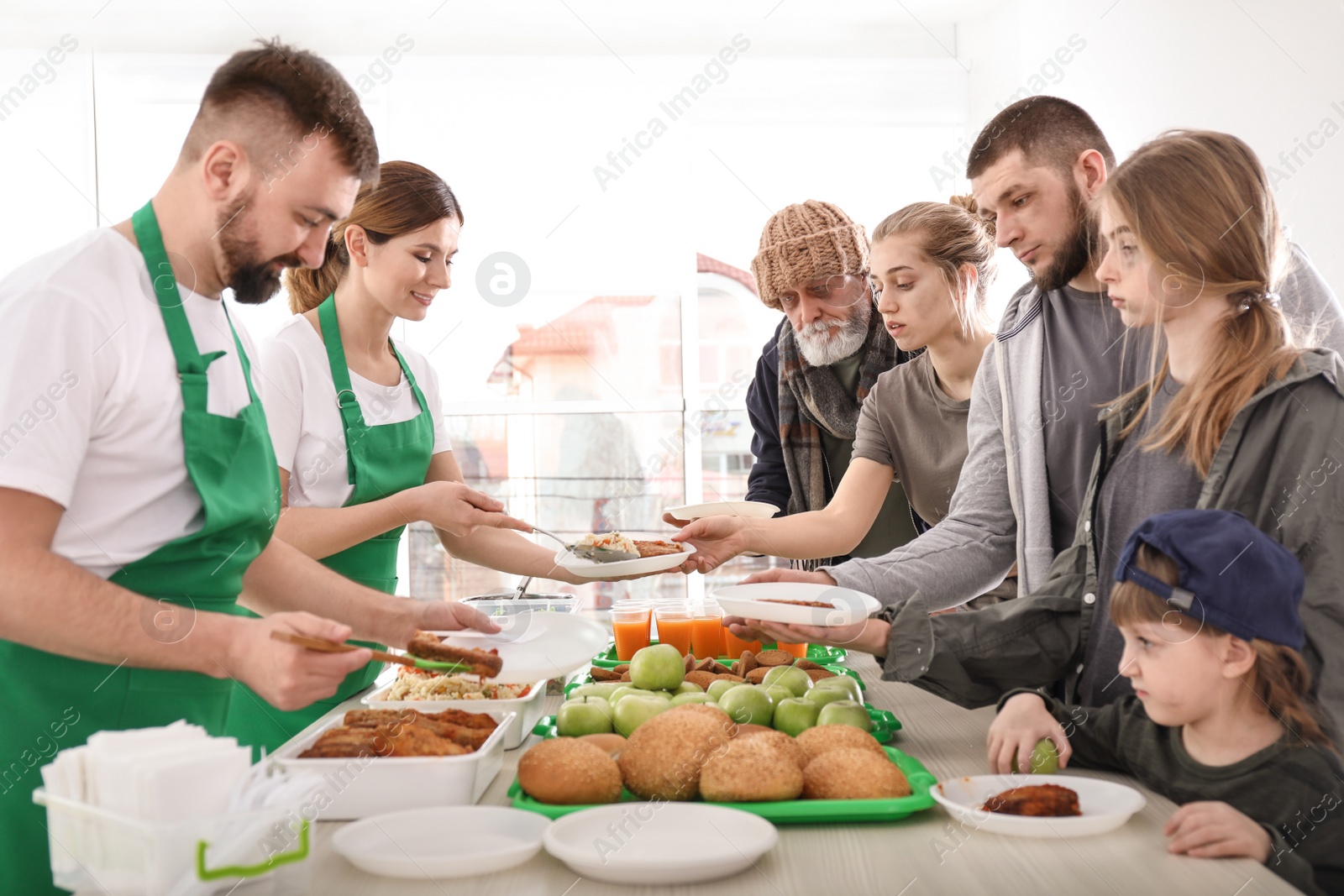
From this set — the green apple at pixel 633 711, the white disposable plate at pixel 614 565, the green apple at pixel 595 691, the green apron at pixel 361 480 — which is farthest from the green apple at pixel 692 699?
the green apron at pixel 361 480

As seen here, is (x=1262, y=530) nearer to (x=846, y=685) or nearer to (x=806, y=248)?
(x=846, y=685)

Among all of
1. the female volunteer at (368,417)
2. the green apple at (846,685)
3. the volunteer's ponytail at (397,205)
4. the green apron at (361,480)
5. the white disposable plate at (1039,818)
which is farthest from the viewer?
the volunteer's ponytail at (397,205)

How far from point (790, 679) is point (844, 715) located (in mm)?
171

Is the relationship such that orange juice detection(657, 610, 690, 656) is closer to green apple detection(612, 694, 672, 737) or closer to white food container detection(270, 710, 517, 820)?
green apple detection(612, 694, 672, 737)

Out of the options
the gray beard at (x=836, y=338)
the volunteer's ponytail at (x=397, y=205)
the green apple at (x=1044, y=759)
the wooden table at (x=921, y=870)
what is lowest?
the wooden table at (x=921, y=870)

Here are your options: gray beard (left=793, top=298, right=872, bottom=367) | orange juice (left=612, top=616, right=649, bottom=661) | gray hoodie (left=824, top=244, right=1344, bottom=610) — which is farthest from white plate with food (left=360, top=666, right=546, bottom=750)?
gray beard (left=793, top=298, right=872, bottom=367)

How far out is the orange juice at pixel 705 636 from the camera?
2072 millimetres

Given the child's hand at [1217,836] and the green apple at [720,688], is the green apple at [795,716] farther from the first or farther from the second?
the child's hand at [1217,836]

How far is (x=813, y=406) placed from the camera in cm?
330

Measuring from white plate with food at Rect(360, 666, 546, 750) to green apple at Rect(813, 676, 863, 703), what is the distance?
1.46 feet

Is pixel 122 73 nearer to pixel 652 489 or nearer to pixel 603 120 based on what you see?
pixel 603 120

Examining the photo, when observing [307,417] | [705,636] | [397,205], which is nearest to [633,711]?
[705,636]

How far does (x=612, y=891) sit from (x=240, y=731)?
4.64ft

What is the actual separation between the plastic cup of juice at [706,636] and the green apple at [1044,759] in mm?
784
